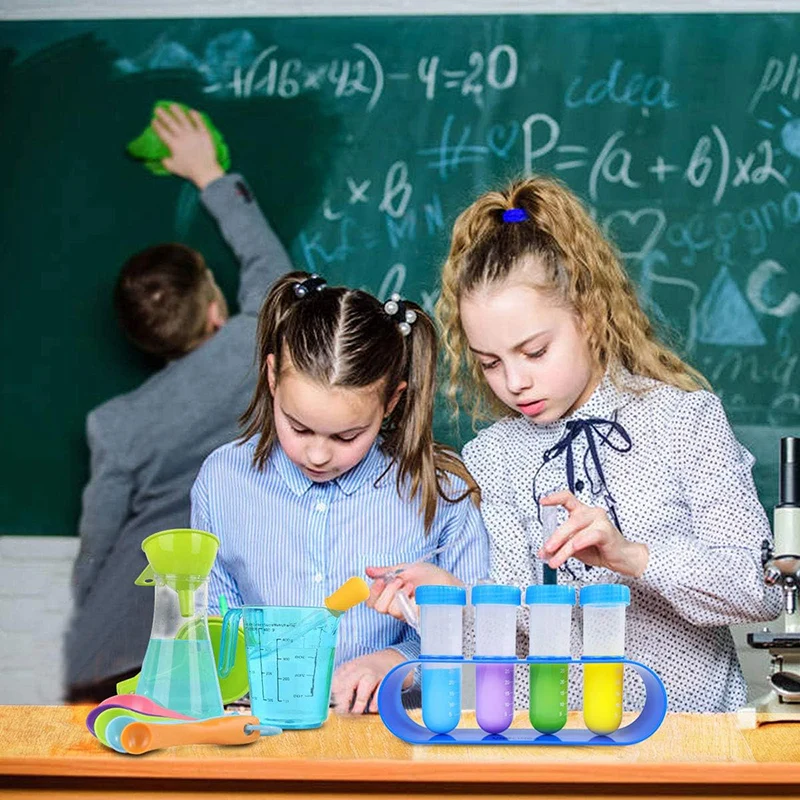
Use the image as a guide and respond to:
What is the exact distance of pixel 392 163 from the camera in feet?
10.7

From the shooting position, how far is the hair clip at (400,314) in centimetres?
205

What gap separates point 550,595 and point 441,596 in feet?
0.36

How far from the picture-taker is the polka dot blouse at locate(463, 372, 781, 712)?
189 cm

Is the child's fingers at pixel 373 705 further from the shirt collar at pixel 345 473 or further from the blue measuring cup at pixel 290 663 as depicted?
the shirt collar at pixel 345 473

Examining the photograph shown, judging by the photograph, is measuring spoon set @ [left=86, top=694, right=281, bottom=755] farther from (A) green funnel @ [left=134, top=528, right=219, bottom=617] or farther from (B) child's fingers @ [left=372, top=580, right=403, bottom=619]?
(B) child's fingers @ [left=372, top=580, right=403, bottom=619]

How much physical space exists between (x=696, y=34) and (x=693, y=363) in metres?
0.79

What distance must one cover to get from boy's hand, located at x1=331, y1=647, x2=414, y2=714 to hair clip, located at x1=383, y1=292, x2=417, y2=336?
19.7 inches

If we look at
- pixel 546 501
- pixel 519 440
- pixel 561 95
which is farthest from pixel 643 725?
pixel 561 95

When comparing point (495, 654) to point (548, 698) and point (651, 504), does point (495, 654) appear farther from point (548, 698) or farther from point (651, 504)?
point (651, 504)

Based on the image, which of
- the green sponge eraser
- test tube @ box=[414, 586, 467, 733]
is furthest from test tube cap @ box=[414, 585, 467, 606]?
the green sponge eraser

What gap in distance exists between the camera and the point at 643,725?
53.2 inches

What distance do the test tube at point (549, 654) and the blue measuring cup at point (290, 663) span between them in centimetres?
22

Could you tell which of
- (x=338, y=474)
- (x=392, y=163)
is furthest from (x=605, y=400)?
(x=392, y=163)

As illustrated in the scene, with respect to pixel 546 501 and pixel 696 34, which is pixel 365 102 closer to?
pixel 696 34
